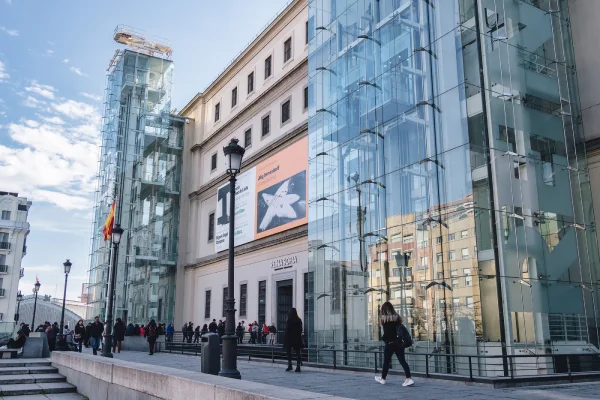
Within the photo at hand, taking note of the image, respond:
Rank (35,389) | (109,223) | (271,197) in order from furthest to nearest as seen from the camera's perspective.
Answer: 1. (109,223)
2. (271,197)
3. (35,389)

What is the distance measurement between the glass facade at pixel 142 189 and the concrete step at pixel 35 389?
26.5 meters

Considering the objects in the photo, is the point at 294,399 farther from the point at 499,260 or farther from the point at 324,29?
the point at 324,29

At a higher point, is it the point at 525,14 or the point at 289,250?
the point at 525,14

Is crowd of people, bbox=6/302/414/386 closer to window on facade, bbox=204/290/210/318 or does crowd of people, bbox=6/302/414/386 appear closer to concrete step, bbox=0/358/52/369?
window on facade, bbox=204/290/210/318

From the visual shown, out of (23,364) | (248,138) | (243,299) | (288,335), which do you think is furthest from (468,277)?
(248,138)

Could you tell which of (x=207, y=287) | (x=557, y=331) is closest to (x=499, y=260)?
(x=557, y=331)

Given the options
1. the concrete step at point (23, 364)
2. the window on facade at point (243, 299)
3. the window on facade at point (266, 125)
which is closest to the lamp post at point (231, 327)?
the concrete step at point (23, 364)

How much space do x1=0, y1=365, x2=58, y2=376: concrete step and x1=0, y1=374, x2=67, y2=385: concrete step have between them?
0.24m

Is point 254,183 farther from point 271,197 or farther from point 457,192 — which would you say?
point 457,192

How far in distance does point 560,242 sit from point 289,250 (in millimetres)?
15248

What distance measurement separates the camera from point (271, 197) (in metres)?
30.4

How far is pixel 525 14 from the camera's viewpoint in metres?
17.2

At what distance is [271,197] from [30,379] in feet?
57.7

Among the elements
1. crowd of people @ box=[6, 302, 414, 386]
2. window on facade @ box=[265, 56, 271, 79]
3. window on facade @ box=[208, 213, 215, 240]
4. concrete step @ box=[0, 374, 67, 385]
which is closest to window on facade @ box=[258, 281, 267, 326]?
crowd of people @ box=[6, 302, 414, 386]
